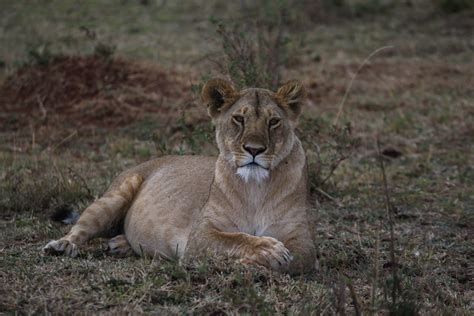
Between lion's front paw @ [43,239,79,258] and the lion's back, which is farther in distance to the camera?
the lion's back

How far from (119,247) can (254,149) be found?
1452 millimetres

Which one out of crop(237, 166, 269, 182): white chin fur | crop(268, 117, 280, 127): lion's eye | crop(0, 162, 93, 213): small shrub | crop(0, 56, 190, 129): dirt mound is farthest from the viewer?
crop(0, 56, 190, 129): dirt mound

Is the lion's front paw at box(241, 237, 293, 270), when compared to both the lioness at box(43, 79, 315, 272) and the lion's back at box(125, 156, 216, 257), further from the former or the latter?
the lion's back at box(125, 156, 216, 257)

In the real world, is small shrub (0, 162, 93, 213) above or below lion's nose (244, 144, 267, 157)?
below

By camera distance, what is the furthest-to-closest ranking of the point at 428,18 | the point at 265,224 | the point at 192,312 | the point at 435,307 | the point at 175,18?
the point at 428,18 < the point at 175,18 < the point at 265,224 < the point at 435,307 < the point at 192,312

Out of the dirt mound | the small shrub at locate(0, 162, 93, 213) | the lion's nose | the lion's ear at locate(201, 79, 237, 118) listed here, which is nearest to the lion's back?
the lion's ear at locate(201, 79, 237, 118)

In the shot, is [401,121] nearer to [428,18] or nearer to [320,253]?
[320,253]

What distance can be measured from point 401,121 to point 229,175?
16.6 feet

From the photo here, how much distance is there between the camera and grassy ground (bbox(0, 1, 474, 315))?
13.6 feet

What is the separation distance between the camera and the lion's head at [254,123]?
15.1 feet

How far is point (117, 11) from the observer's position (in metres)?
14.8

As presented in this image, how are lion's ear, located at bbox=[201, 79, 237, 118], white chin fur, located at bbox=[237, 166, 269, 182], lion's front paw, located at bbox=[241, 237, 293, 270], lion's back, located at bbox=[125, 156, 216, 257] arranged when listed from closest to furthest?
lion's front paw, located at bbox=[241, 237, 293, 270] < white chin fur, located at bbox=[237, 166, 269, 182] < lion's ear, located at bbox=[201, 79, 237, 118] < lion's back, located at bbox=[125, 156, 216, 257]

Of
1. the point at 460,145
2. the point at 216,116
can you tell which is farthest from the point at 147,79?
the point at 216,116

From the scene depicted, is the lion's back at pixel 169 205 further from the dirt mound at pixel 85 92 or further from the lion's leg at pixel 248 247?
the dirt mound at pixel 85 92
